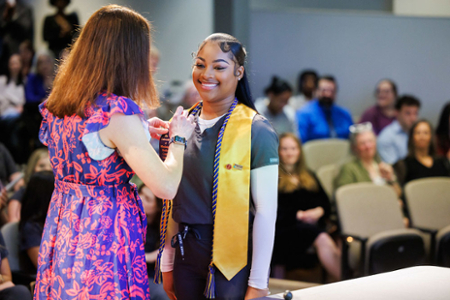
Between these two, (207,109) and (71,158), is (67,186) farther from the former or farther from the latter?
(207,109)

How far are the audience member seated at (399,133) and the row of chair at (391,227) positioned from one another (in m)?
0.98

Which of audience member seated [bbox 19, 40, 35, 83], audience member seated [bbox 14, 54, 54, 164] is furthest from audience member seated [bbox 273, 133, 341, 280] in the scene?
audience member seated [bbox 19, 40, 35, 83]

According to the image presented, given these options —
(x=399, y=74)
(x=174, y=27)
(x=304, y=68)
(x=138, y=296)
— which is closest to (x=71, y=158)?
(x=138, y=296)

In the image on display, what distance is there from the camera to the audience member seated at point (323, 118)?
4.93 meters

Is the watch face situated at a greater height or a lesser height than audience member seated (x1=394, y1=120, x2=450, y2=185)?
greater

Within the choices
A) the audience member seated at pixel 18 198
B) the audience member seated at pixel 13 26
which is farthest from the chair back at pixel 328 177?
the audience member seated at pixel 13 26

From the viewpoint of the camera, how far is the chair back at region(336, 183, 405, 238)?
335 cm

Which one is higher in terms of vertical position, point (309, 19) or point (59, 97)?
point (309, 19)

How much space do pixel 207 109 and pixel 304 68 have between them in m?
4.09

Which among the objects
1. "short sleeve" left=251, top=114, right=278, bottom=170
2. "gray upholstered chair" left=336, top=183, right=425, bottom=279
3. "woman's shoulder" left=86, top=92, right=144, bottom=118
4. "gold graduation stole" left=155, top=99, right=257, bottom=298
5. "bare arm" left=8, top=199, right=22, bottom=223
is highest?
"woman's shoulder" left=86, top=92, right=144, bottom=118

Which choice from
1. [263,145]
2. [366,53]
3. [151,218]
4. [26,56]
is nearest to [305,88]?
[366,53]

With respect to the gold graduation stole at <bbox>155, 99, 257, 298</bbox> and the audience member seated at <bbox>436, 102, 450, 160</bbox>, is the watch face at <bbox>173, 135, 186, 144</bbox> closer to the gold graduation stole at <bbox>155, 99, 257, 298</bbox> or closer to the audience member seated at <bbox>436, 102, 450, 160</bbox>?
the gold graduation stole at <bbox>155, 99, 257, 298</bbox>

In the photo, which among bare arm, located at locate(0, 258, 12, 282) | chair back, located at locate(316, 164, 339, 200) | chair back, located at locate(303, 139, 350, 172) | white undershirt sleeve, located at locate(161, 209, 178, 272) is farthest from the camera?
chair back, located at locate(303, 139, 350, 172)

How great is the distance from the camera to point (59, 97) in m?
1.41
